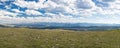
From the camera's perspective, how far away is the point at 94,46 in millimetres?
35562

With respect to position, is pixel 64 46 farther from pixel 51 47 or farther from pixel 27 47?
pixel 27 47

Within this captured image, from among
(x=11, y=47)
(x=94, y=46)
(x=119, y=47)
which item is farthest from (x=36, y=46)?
(x=119, y=47)

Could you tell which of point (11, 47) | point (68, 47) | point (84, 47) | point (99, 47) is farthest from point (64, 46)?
point (11, 47)

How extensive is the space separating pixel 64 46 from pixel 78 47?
2300mm

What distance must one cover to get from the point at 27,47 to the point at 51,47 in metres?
3.67

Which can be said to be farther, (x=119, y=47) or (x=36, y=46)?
(x=36, y=46)

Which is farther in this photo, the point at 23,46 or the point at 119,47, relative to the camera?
the point at 23,46

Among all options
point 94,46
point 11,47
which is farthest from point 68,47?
point 11,47

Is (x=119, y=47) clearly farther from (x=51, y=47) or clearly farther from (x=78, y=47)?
(x=51, y=47)

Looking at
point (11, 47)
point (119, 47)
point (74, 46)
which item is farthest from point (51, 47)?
point (119, 47)

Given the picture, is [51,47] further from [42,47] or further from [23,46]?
[23,46]

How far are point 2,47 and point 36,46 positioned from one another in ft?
17.2

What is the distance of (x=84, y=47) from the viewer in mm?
35156

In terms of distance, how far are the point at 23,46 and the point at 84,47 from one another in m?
9.54
